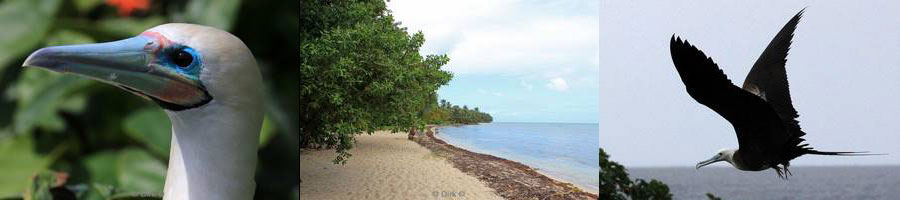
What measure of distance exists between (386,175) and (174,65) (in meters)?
1.76

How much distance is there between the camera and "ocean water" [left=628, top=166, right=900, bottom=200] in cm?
260

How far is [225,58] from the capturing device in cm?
109

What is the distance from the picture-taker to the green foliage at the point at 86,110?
1.42 metres

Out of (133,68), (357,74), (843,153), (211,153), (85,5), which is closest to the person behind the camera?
(133,68)

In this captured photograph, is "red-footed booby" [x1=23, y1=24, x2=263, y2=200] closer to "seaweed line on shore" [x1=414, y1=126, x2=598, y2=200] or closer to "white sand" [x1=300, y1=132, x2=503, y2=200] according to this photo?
"white sand" [x1=300, y1=132, x2=503, y2=200]

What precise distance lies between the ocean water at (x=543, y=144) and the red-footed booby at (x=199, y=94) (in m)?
1.65

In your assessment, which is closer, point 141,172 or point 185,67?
point 185,67

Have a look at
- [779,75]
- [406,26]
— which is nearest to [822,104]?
[779,75]

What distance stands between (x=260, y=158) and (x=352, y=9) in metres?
1.25

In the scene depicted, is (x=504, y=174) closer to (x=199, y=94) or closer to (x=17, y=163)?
(x=17, y=163)

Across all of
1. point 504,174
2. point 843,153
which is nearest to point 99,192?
point 504,174

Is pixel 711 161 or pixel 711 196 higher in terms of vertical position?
pixel 711 161

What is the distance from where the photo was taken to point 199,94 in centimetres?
108

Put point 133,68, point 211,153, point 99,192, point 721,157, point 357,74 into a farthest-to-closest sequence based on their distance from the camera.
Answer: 1. point 357,74
2. point 721,157
3. point 99,192
4. point 211,153
5. point 133,68
